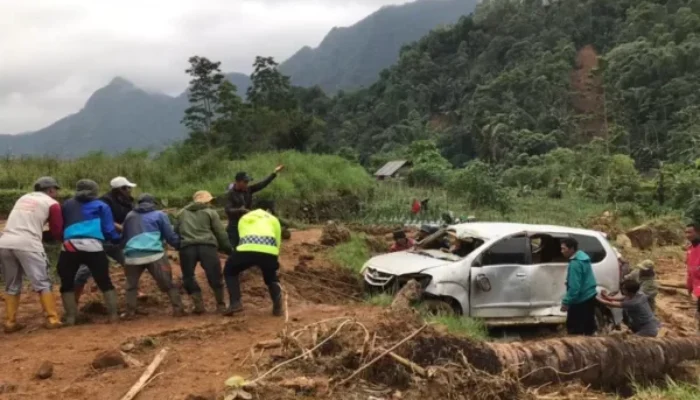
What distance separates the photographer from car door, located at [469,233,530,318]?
8023 mm

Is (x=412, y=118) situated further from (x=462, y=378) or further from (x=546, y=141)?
(x=462, y=378)

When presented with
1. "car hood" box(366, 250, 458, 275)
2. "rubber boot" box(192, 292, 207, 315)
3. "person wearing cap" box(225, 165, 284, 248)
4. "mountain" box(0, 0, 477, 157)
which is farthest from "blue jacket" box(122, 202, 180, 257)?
"mountain" box(0, 0, 477, 157)

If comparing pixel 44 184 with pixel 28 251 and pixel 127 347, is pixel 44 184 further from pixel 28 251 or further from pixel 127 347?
pixel 127 347

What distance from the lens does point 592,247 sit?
345 inches

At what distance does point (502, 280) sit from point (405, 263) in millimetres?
1281

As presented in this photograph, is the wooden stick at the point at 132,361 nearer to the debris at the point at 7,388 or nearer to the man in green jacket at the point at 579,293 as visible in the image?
the debris at the point at 7,388

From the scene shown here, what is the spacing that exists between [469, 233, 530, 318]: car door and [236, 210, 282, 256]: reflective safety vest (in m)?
2.60

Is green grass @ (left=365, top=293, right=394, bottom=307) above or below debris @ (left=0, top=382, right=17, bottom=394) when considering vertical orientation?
below

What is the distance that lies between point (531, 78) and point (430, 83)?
16309 mm

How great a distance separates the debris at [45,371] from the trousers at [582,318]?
5597mm

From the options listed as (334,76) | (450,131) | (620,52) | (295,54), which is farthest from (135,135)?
(295,54)

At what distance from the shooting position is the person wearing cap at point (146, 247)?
23.8 feet

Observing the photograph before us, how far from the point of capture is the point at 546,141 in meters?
45.8

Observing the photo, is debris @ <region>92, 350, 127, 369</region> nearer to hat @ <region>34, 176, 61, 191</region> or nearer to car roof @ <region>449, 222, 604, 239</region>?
hat @ <region>34, 176, 61, 191</region>
